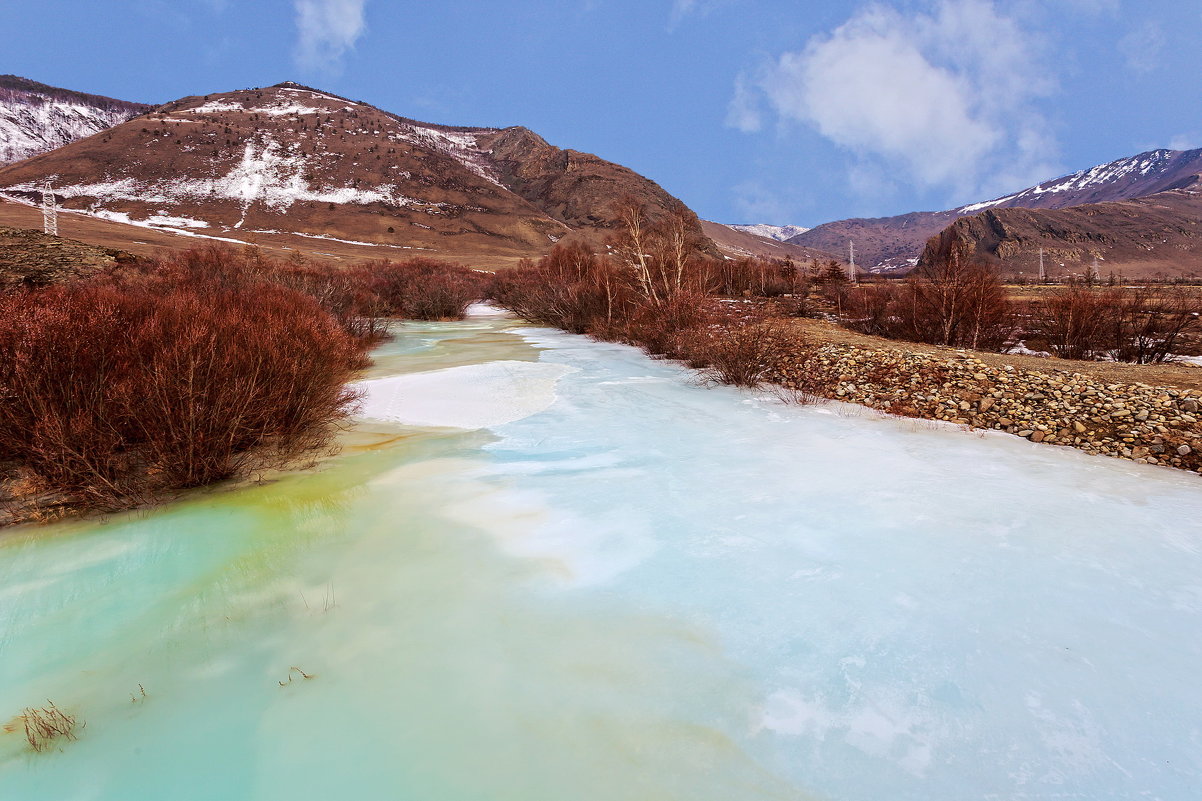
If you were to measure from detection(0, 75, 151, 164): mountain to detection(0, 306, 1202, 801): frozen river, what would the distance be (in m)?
199

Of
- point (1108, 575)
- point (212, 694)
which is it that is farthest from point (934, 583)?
point (212, 694)

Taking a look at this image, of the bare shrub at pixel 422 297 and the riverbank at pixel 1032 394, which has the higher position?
the bare shrub at pixel 422 297

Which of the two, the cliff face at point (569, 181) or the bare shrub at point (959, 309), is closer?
the bare shrub at point (959, 309)

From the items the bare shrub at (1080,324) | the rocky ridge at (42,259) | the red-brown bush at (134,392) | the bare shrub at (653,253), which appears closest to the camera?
the red-brown bush at (134,392)

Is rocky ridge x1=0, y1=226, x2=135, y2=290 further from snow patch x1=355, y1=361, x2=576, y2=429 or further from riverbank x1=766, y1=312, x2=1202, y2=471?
riverbank x1=766, y1=312, x2=1202, y2=471

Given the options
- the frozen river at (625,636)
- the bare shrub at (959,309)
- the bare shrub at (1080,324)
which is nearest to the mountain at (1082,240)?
the bare shrub at (959,309)

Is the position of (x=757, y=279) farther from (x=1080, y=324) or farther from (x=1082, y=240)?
(x=1082, y=240)

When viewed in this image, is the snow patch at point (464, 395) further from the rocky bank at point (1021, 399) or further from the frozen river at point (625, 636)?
the rocky bank at point (1021, 399)

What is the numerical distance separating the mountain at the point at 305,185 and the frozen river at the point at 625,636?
7307 centimetres

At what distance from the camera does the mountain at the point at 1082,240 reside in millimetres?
89438

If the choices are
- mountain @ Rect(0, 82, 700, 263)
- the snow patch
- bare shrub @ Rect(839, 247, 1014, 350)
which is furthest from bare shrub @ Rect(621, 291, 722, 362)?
mountain @ Rect(0, 82, 700, 263)

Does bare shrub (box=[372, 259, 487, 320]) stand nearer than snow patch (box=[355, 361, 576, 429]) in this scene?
No

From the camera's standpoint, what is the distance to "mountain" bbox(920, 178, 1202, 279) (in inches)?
3521

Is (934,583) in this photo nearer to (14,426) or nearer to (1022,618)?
(1022,618)
